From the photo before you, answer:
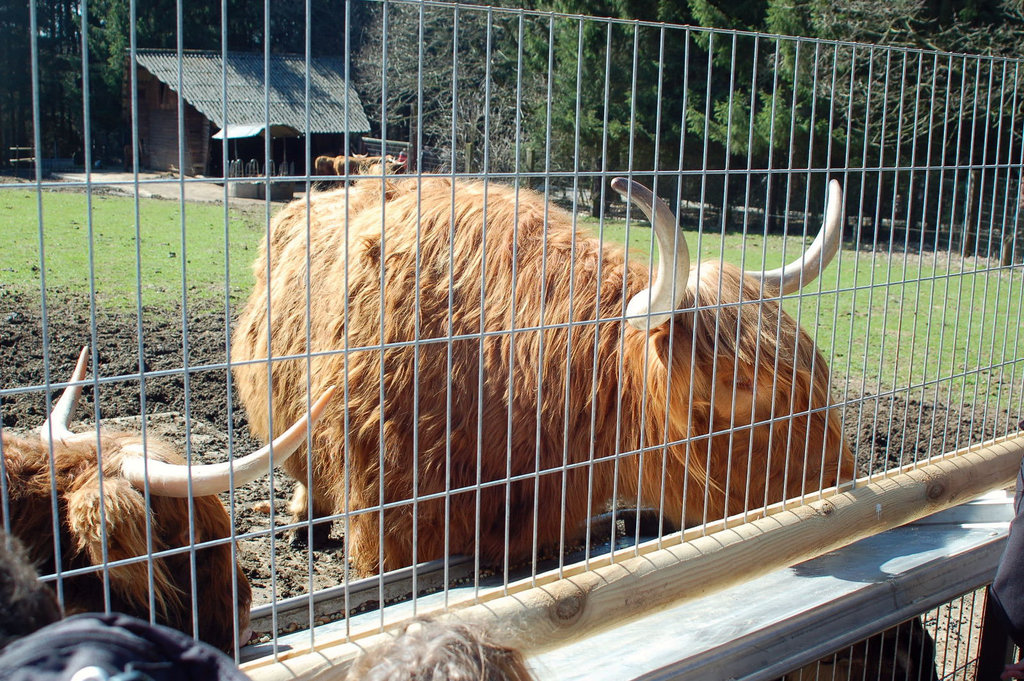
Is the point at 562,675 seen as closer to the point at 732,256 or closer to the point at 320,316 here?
the point at 320,316

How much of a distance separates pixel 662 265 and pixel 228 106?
59.0 inches

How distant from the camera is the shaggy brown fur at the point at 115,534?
2395 millimetres

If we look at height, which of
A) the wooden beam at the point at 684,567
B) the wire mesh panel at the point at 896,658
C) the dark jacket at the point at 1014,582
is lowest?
the wire mesh panel at the point at 896,658

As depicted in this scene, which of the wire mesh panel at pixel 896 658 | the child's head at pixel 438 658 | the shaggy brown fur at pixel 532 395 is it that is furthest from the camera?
the shaggy brown fur at pixel 532 395

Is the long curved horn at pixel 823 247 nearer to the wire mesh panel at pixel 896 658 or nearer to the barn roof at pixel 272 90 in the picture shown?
the wire mesh panel at pixel 896 658

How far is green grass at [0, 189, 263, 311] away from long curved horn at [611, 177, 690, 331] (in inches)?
199

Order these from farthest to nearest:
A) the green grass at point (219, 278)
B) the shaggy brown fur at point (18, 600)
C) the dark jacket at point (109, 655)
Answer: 1. the green grass at point (219, 278)
2. the shaggy brown fur at point (18, 600)
3. the dark jacket at point (109, 655)

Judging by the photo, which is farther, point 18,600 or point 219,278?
point 219,278

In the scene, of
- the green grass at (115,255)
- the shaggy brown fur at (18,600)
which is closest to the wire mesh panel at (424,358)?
the shaggy brown fur at (18,600)

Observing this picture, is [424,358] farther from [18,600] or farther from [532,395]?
[18,600]

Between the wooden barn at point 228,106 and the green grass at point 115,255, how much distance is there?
425cm

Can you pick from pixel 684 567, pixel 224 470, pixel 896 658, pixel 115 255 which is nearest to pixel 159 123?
pixel 224 470

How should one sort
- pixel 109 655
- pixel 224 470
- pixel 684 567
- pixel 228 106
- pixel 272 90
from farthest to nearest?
pixel 684 567 < pixel 272 90 < pixel 228 106 < pixel 224 470 < pixel 109 655

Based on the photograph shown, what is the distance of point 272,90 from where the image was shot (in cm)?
278
